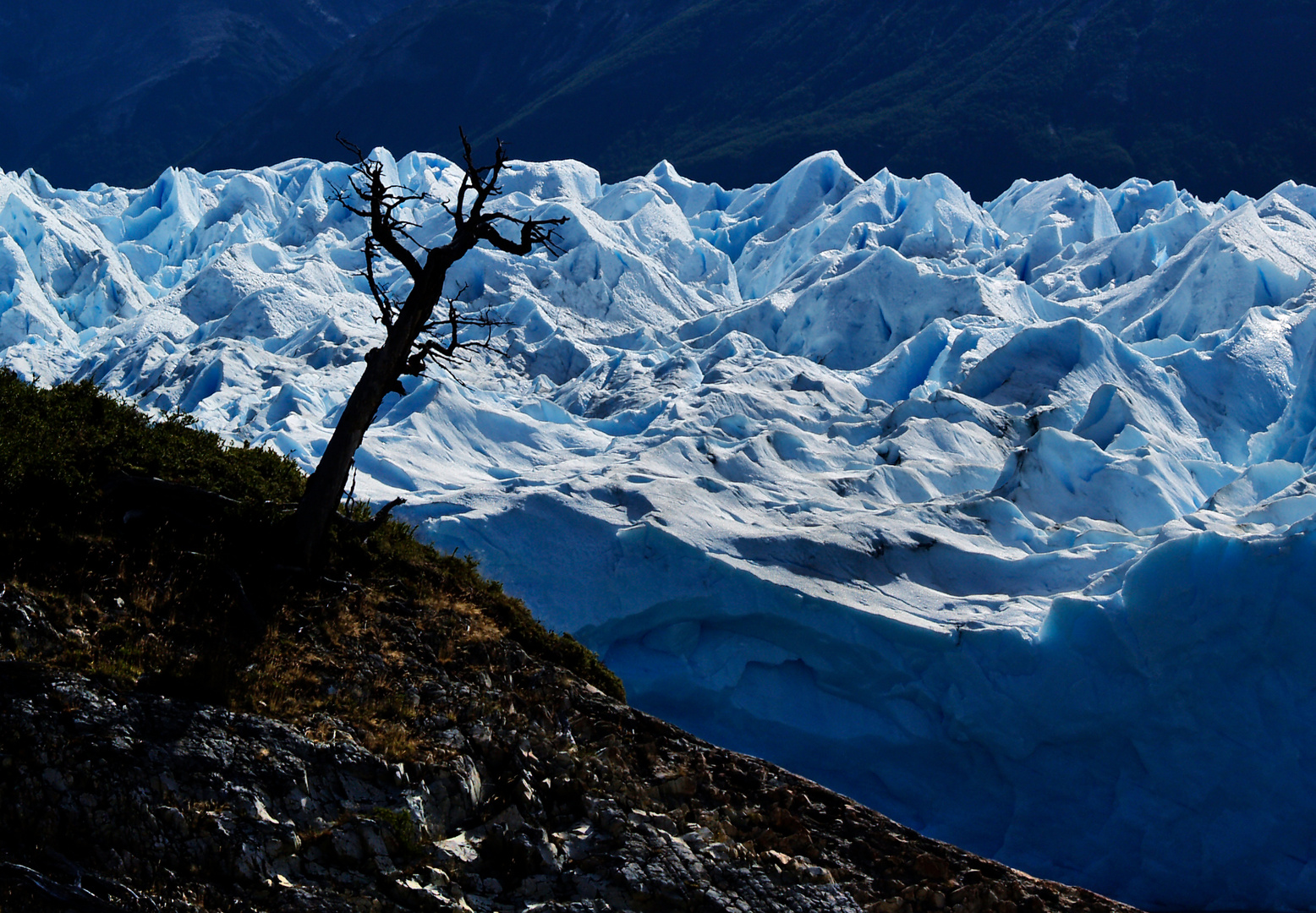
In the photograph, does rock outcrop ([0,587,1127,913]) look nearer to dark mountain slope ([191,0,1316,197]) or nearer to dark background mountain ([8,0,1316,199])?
dark background mountain ([8,0,1316,199])

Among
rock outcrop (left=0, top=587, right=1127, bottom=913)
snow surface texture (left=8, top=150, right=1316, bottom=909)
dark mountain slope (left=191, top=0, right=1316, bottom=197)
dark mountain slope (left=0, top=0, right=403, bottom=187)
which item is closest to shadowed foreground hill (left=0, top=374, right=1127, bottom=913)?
rock outcrop (left=0, top=587, right=1127, bottom=913)

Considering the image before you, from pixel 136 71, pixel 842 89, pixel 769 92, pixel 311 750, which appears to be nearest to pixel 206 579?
pixel 311 750

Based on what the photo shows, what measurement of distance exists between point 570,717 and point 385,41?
101 meters

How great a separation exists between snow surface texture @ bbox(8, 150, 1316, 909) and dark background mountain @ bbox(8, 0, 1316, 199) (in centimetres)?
2810

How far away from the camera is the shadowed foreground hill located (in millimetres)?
3646

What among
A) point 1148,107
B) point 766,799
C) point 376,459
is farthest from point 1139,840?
point 1148,107

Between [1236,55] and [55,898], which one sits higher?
[1236,55]

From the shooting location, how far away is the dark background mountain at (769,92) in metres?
60.2

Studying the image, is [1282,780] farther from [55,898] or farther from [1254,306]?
[1254,306]

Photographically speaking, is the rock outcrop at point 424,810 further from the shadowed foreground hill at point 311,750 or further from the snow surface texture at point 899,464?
the snow surface texture at point 899,464

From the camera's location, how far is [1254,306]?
808 inches

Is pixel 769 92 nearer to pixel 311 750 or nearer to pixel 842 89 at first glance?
pixel 842 89

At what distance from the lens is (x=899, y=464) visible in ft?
53.3

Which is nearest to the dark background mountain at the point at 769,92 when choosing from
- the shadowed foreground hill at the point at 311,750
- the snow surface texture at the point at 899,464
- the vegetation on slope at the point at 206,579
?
the snow surface texture at the point at 899,464
